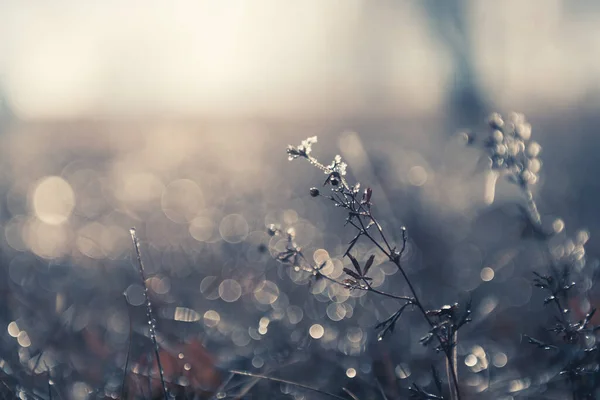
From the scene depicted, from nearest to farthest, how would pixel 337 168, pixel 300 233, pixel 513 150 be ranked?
pixel 337 168 < pixel 513 150 < pixel 300 233

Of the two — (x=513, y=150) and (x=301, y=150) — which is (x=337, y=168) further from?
(x=513, y=150)

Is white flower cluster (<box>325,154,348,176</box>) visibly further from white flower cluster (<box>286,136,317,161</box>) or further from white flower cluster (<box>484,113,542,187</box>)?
white flower cluster (<box>484,113,542,187</box>)

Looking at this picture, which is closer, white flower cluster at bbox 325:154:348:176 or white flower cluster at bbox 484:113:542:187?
white flower cluster at bbox 325:154:348:176

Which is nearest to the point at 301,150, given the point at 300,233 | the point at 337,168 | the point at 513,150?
the point at 337,168

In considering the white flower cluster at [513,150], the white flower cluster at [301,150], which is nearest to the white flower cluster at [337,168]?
the white flower cluster at [301,150]

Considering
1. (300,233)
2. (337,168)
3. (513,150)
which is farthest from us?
(300,233)

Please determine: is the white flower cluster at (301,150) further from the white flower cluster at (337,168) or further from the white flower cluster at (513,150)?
the white flower cluster at (513,150)

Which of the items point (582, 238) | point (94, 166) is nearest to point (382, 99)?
point (94, 166)

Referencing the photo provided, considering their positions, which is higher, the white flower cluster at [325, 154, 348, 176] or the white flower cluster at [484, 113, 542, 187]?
the white flower cluster at [484, 113, 542, 187]

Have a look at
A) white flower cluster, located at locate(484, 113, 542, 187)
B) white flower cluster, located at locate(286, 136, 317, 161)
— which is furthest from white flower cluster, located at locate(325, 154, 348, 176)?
white flower cluster, located at locate(484, 113, 542, 187)
